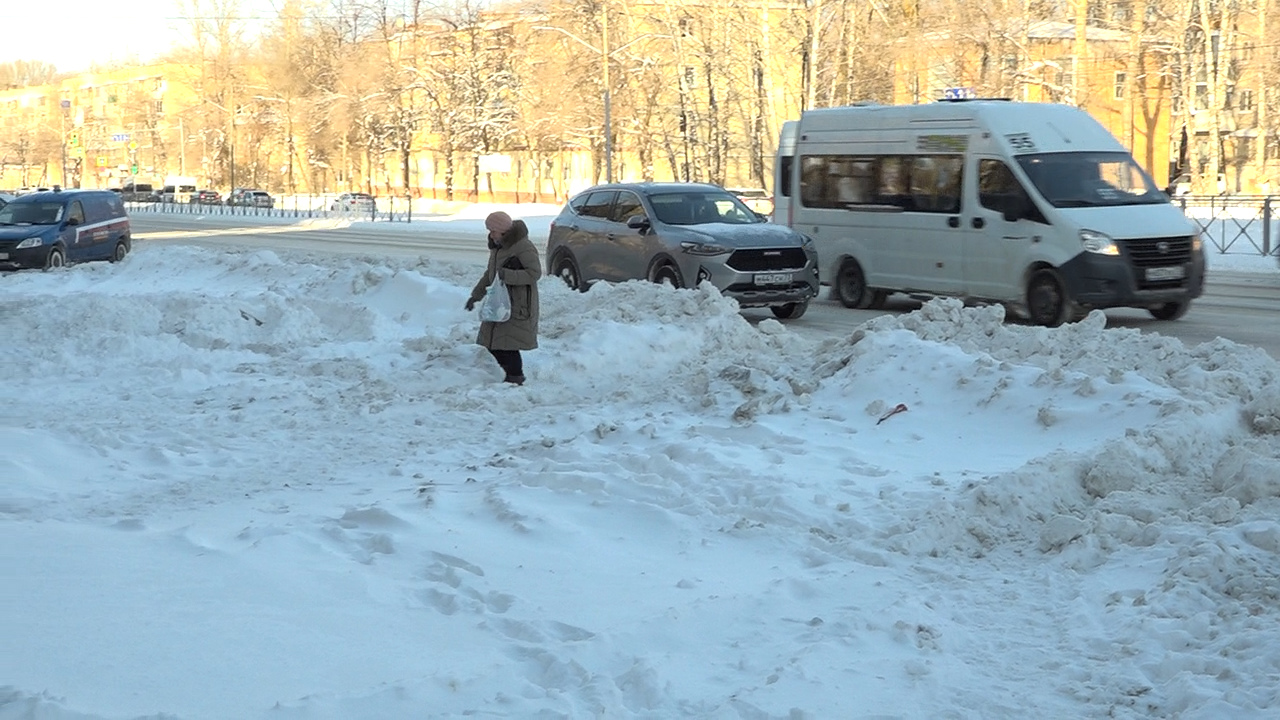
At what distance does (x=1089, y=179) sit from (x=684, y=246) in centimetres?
443

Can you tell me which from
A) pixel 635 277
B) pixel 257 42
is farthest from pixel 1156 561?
pixel 257 42

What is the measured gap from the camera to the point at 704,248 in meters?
16.6

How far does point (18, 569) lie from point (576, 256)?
13084mm

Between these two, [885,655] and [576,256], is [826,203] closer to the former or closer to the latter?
[576,256]

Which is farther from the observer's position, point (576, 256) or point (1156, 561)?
point (576, 256)

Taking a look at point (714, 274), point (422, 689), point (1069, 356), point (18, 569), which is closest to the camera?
point (422, 689)

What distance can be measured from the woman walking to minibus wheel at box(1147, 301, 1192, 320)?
8.02 metres

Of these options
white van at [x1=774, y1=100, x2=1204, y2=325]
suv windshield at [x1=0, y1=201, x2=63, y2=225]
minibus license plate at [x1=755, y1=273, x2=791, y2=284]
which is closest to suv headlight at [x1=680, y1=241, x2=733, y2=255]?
minibus license plate at [x1=755, y1=273, x2=791, y2=284]

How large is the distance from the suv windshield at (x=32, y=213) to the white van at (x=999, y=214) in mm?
16978

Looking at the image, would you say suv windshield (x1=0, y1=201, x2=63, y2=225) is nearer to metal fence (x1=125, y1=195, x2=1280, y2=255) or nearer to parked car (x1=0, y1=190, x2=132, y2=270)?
parked car (x1=0, y1=190, x2=132, y2=270)

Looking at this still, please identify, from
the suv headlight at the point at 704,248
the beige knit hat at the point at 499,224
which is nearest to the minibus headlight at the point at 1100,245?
the suv headlight at the point at 704,248

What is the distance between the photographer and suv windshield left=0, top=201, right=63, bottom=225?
28.7m

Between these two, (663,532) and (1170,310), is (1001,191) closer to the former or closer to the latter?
(1170,310)

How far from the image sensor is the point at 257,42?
8512 centimetres
